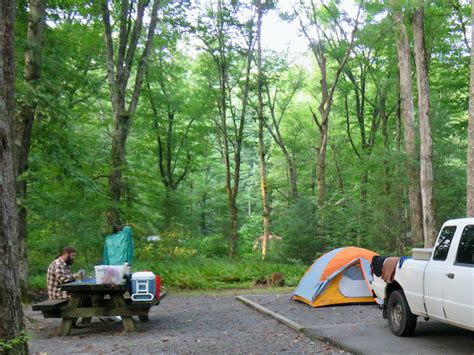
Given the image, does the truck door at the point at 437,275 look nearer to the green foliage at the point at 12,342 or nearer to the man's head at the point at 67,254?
the green foliage at the point at 12,342

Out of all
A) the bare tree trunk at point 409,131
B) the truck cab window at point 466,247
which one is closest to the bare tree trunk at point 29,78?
the truck cab window at point 466,247

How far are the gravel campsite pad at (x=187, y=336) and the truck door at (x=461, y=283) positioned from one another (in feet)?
5.29

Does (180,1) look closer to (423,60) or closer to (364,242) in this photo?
(423,60)

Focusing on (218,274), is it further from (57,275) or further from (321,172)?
(321,172)

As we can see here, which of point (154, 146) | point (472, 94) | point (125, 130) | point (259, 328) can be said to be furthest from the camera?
point (154, 146)

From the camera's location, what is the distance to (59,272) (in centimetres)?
903

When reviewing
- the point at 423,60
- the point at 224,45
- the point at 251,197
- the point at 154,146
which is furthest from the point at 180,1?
the point at 251,197

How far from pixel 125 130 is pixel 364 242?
10.7 m

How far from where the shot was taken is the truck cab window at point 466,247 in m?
6.02

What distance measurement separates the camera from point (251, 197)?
45.1 metres

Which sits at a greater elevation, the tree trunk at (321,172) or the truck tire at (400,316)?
the tree trunk at (321,172)

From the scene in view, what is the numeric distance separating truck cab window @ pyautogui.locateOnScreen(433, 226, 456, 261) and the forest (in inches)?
190

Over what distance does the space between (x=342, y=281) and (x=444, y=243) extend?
4.86m

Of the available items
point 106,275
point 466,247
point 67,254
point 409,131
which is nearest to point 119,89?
point 67,254
